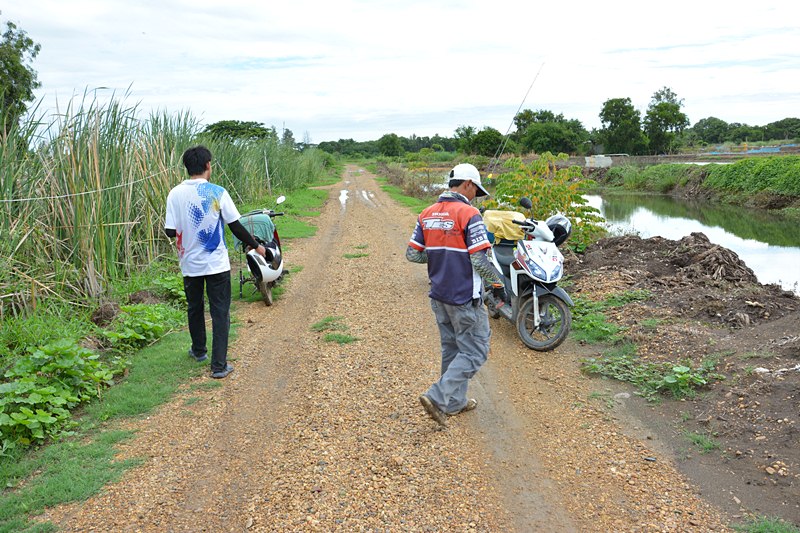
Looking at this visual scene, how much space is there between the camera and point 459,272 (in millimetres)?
4105

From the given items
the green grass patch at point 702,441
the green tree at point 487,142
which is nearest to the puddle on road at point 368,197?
the green grass patch at point 702,441

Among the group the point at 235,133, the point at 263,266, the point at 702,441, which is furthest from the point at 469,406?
the point at 235,133

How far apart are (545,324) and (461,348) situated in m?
1.84

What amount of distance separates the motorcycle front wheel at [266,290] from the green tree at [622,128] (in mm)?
48423

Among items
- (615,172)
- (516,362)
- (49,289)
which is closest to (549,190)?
(516,362)

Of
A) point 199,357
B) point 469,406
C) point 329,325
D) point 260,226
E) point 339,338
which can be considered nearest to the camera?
point 469,406

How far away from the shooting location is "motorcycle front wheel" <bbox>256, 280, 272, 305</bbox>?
7.51m

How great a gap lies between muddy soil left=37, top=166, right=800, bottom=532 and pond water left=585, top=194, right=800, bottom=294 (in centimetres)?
478

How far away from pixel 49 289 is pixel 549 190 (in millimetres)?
7019

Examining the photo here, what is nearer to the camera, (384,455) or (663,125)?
(384,455)

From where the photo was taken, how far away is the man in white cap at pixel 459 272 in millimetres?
4051

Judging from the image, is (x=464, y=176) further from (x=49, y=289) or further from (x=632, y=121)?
(x=632, y=121)

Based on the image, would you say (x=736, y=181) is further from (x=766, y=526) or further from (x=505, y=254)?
(x=766, y=526)

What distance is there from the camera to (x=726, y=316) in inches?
236
